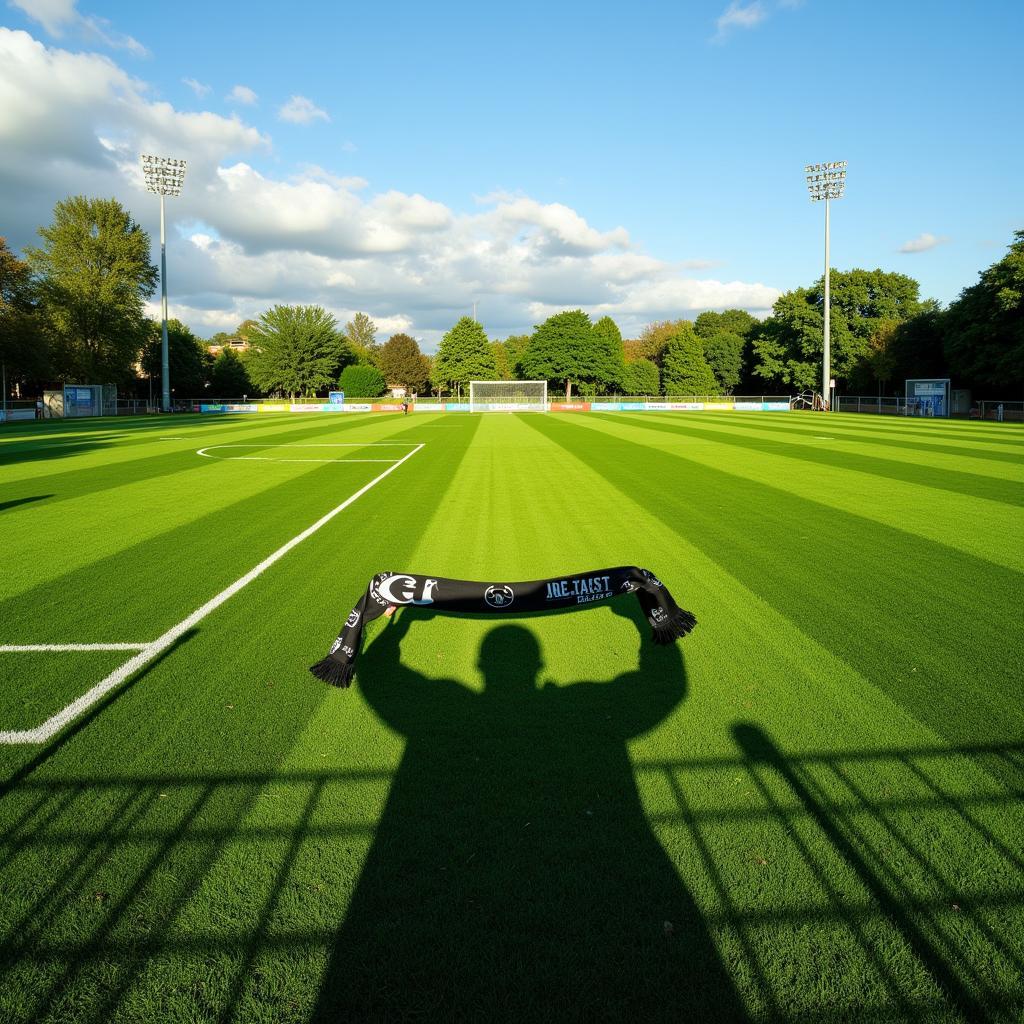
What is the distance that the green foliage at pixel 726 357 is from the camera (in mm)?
95750

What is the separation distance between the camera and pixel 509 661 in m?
5.49

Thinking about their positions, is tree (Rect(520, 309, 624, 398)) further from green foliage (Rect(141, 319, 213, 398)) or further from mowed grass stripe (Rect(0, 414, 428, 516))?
mowed grass stripe (Rect(0, 414, 428, 516))

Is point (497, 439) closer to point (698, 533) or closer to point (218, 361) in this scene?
point (698, 533)

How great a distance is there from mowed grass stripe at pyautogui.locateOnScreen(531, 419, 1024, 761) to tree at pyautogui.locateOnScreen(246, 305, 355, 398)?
79.9 metres

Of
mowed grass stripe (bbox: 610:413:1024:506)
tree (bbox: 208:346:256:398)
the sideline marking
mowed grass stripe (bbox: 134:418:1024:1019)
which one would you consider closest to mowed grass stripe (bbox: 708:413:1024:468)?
mowed grass stripe (bbox: 610:413:1024:506)

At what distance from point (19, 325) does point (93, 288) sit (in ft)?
49.0

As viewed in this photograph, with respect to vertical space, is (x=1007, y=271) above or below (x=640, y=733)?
above

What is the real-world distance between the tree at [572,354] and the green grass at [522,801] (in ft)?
267

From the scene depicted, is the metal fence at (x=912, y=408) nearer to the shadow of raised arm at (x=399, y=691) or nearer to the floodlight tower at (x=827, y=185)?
the floodlight tower at (x=827, y=185)

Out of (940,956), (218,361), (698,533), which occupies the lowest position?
(940,956)

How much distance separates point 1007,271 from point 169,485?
53.7 metres

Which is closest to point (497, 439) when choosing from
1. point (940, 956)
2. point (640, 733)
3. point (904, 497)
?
point (904, 497)

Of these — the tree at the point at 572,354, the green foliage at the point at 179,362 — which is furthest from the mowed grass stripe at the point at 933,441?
the green foliage at the point at 179,362

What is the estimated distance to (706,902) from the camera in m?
2.87
